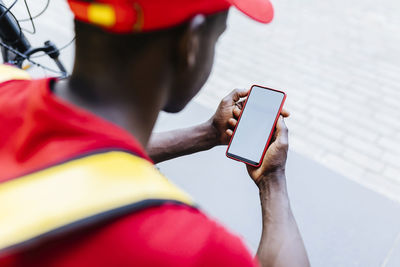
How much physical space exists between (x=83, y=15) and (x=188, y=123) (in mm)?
2187

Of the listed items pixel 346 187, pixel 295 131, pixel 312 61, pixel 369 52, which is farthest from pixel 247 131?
pixel 369 52

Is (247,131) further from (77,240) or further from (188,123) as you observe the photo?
(188,123)

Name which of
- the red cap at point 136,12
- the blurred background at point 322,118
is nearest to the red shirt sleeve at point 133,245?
the red cap at point 136,12

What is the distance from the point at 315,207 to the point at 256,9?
1691 millimetres

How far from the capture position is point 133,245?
659mm

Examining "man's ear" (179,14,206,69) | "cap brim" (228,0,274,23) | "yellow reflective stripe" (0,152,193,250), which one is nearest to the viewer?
"yellow reflective stripe" (0,152,193,250)

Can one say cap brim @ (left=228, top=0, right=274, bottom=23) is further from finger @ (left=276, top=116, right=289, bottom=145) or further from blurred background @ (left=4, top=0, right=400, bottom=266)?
blurred background @ (left=4, top=0, right=400, bottom=266)

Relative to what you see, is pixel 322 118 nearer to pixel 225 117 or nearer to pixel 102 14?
pixel 225 117

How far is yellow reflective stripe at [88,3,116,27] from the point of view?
708 mm

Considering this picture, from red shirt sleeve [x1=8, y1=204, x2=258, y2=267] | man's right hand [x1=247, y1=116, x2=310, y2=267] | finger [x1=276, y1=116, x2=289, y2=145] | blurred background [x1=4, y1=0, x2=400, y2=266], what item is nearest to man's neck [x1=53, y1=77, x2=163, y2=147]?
red shirt sleeve [x1=8, y1=204, x2=258, y2=267]

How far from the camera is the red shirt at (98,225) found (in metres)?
0.65

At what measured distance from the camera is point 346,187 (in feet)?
8.22

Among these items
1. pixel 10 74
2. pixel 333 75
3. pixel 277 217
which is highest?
pixel 10 74

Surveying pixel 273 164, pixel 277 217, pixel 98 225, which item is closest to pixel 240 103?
pixel 273 164
